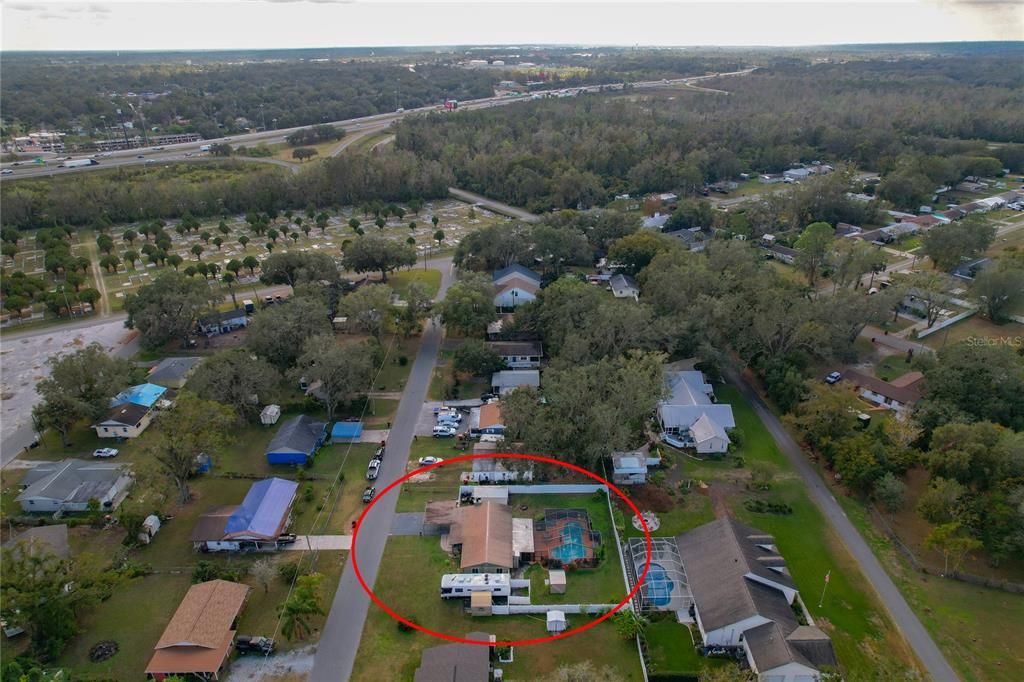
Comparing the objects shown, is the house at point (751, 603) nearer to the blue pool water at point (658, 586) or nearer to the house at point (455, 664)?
the blue pool water at point (658, 586)

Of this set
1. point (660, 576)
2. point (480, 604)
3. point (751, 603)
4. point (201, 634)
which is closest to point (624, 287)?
point (660, 576)

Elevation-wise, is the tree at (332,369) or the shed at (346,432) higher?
the tree at (332,369)

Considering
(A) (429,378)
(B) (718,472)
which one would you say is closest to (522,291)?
(A) (429,378)

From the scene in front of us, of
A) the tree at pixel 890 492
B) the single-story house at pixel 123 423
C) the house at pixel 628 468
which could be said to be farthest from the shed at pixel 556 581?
the single-story house at pixel 123 423

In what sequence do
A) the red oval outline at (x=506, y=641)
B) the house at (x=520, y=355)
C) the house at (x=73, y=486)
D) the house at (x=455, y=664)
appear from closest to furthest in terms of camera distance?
1. the house at (x=455, y=664)
2. the red oval outline at (x=506, y=641)
3. the house at (x=73, y=486)
4. the house at (x=520, y=355)

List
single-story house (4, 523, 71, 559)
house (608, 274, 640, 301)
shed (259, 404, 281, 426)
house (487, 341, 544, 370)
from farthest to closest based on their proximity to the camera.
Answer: house (608, 274, 640, 301) < house (487, 341, 544, 370) < shed (259, 404, 281, 426) < single-story house (4, 523, 71, 559)

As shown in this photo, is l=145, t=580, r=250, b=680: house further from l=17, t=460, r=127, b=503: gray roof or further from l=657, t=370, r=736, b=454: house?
l=657, t=370, r=736, b=454: house

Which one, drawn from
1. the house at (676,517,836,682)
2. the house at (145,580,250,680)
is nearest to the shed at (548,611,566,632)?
the house at (676,517,836,682)
